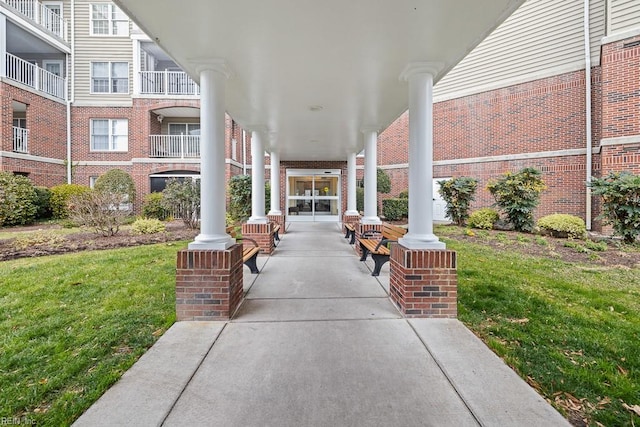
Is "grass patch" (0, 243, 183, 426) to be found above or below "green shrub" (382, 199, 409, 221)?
below

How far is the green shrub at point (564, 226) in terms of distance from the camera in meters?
8.96

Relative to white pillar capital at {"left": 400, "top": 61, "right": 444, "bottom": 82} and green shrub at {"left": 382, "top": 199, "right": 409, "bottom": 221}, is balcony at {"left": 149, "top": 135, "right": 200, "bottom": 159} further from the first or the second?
white pillar capital at {"left": 400, "top": 61, "right": 444, "bottom": 82}

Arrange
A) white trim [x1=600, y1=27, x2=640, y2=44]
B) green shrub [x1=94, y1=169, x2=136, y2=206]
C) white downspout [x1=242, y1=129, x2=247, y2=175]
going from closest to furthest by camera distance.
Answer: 1. white trim [x1=600, y1=27, x2=640, y2=44]
2. green shrub [x1=94, y1=169, x2=136, y2=206]
3. white downspout [x1=242, y1=129, x2=247, y2=175]

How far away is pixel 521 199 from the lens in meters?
10.2

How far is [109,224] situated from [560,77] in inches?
664

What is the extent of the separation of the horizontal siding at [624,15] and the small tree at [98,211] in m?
16.3

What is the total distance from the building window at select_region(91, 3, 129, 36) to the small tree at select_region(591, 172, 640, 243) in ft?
72.0

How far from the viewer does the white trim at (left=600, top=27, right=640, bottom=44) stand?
9130 millimetres

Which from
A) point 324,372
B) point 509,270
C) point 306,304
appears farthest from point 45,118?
point 509,270

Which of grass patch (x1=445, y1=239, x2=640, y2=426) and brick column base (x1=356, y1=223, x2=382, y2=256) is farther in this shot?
brick column base (x1=356, y1=223, x2=382, y2=256)

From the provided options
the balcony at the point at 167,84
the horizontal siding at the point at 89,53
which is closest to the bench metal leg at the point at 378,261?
the balcony at the point at 167,84

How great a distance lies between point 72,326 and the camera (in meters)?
3.47

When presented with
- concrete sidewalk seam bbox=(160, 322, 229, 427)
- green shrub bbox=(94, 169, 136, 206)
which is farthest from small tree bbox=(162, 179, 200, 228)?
concrete sidewalk seam bbox=(160, 322, 229, 427)

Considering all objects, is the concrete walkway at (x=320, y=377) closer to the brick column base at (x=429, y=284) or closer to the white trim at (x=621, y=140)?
the brick column base at (x=429, y=284)
